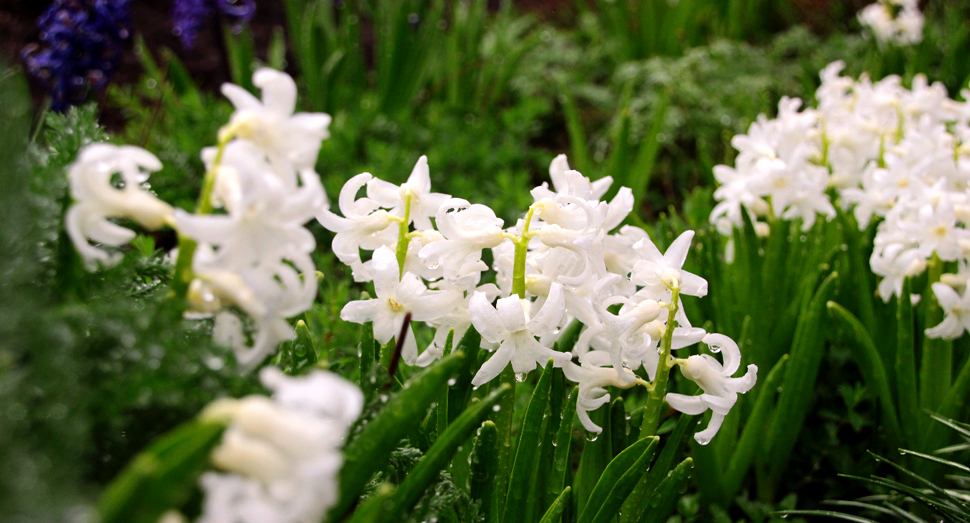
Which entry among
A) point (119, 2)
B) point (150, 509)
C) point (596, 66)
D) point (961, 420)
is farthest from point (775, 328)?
point (596, 66)

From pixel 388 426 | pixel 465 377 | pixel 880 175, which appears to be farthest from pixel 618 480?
pixel 880 175

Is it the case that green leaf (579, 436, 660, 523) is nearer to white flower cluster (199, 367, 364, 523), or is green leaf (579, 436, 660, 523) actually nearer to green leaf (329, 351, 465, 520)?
green leaf (329, 351, 465, 520)

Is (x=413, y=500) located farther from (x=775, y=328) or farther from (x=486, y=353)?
(x=775, y=328)

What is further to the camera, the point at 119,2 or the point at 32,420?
the point at 119,2

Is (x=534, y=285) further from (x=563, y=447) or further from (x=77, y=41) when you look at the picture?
(x=77, y=41)

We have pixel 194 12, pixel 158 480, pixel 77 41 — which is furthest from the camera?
pixel 194 12

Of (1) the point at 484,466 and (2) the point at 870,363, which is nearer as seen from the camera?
(1) the point at 484,466
